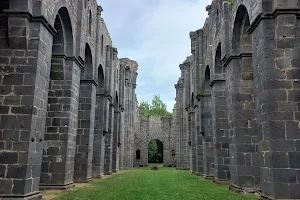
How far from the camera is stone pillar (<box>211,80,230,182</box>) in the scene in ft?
43.0

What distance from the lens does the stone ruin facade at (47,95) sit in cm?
686

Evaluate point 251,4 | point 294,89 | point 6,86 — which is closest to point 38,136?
Result: point 6,86

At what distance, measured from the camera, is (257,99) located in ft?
25.9

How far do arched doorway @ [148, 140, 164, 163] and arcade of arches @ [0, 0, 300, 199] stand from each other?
24459mm

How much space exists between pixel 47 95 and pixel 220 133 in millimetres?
8524

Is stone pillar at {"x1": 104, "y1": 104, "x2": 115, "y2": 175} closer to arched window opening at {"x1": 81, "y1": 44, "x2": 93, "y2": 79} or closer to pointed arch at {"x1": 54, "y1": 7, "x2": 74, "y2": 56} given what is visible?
arched window opening at {"x1": 81, "y1": 44, "x2": 93, "y2": 79}

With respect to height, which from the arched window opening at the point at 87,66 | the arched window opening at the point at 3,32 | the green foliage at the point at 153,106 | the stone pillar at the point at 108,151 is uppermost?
the green foliage at the point at 153,106

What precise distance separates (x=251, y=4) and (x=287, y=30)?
173 cm

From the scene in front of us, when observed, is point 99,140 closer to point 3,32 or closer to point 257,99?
point 3,32

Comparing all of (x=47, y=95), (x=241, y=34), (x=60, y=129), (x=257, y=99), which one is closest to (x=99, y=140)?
(x=60, y=129)

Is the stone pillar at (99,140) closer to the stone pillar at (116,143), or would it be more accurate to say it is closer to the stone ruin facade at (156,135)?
the stone pillar at (116,143)

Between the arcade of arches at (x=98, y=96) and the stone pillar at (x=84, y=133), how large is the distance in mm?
48

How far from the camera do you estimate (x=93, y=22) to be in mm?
15242

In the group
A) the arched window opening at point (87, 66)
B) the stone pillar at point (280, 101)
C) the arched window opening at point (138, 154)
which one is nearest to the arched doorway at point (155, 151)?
the arched window opening at point (138, 154)
